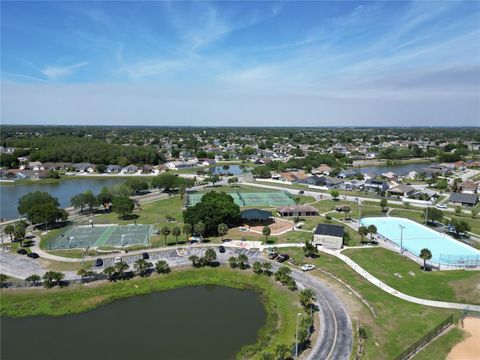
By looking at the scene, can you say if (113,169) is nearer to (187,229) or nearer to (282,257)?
(187,229)

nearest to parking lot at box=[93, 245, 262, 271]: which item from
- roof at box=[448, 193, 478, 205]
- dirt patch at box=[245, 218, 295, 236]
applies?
dirt patch at box=[245, 218, 295, 236]

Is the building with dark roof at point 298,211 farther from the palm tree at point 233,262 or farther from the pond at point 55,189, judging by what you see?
the pond at point 55,189

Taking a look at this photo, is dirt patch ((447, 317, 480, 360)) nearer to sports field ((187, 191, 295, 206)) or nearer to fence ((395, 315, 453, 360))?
fence ((395, 315, 453, 360))

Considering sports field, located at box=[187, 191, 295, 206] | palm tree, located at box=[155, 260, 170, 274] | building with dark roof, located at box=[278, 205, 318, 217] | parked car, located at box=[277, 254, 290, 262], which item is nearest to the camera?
palm tree, located at box=[155, 260, 170, 274]

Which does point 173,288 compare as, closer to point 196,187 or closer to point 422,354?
point 422,354

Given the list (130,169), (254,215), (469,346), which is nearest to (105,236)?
(254,215)

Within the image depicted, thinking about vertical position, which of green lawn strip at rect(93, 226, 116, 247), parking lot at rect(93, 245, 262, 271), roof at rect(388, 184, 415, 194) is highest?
roof at rect(388, 184, 415, 194)

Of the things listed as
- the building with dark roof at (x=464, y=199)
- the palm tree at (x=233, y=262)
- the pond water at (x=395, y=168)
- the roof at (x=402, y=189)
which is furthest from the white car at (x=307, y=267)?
the pond water at (x=395, y=168)
